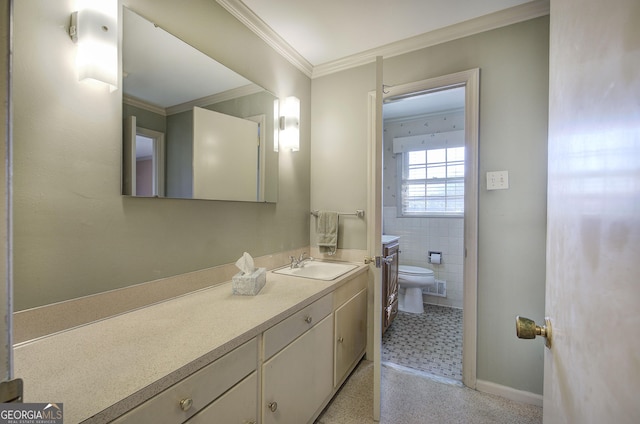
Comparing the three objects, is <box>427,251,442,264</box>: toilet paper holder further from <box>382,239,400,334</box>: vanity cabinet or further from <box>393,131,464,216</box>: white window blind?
<box>382,239,400,334</box>: vanity cabinet

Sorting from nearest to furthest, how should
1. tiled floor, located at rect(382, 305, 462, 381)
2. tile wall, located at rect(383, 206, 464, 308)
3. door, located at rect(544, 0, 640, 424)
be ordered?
1. door, located at rect(544, 0, 640, 424)
2. tiled floor, located at rect(382, 305, 462, 381)
3. tile wall, located at rect(383, 206, 464, 308)

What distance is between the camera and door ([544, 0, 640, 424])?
0.25 m

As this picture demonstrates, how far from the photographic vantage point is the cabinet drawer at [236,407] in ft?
2.64

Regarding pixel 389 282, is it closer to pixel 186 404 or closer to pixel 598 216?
pixel 186 404

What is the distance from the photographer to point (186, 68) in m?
1.37

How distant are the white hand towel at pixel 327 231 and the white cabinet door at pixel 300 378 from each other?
0.74 meters

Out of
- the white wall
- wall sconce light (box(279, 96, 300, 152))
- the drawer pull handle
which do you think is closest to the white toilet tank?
the white wall

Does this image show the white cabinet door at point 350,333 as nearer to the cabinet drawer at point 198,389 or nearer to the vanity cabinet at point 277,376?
the vanity cabinet at point 277,376

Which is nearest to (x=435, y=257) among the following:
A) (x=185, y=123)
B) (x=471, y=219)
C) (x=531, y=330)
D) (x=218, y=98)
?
(x=471, y=219)

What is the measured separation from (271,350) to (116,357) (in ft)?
1.70

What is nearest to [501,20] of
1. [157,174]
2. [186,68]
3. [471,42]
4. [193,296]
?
[471,42]

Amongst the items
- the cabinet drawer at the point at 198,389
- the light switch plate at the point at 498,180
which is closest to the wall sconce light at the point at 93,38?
the cabinet drawer at the point at 198,389

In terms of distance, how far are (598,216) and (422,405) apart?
1.79 m

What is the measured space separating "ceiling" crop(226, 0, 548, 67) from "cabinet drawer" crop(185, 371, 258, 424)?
6.64ft
